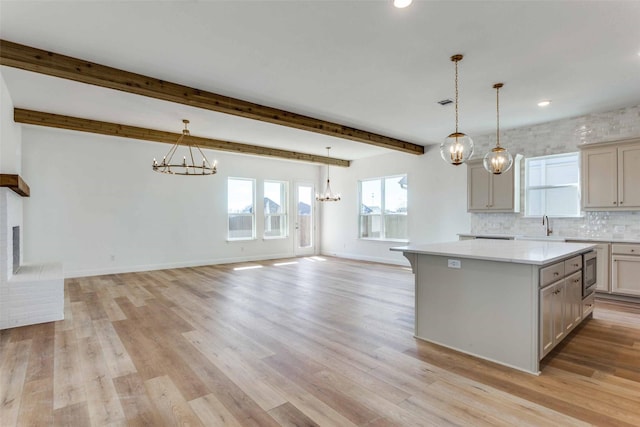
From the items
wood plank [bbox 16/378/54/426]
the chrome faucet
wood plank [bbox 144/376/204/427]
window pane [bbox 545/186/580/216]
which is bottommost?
wood plank [bbox 16/378/54/426]

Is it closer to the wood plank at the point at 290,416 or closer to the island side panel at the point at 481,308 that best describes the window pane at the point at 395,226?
the island side panel at the point at 481,308

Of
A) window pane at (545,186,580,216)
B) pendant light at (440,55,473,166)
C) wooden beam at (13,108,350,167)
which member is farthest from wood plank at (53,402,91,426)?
window pane at (545,186,580,216)

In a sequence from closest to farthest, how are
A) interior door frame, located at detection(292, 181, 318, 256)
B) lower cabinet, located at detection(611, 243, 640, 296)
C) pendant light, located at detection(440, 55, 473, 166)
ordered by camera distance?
pendant light, located at detection(440, 55, 473, 166) < lower cabinet, located at detection(611, 243, 640, 296) < interior door frame, located at detection(292, 181, 318, 256)

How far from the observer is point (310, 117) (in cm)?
544

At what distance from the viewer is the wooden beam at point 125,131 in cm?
503

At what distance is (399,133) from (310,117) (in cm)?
202

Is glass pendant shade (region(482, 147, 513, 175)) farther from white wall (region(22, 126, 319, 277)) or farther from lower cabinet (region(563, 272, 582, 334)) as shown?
white wall (region(22, 126, 319, 277))

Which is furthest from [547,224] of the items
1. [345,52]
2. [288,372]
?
[288,372]

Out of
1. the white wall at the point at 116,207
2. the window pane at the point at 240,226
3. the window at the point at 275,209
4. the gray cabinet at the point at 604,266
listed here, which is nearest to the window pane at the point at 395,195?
the window at the point at 275,209

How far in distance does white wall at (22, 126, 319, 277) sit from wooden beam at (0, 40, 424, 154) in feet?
11.8

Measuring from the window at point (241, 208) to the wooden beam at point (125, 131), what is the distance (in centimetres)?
142

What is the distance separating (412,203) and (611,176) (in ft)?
12.3

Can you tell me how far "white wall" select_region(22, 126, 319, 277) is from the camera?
20.2 ft

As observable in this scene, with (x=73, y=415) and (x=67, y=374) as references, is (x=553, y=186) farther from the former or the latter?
(x=67, y=374)
